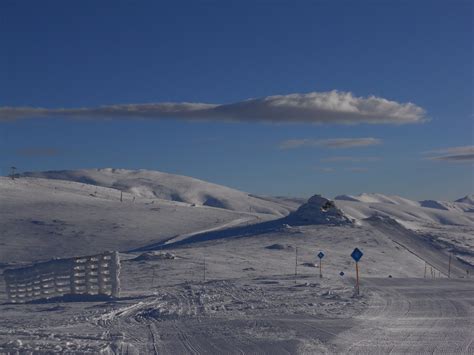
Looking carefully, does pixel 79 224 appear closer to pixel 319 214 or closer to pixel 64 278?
pixel 319 214

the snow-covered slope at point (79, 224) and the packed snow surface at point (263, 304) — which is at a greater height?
the snow-covered slope at point (79, 224)

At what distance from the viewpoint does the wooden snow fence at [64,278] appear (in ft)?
87.6

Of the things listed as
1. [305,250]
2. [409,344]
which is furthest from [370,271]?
[409,344]

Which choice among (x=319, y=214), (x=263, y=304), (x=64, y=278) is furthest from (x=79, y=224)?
(x=263, y=304)

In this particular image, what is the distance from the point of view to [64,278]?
2730 cm

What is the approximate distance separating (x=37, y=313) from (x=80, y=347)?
7.79m

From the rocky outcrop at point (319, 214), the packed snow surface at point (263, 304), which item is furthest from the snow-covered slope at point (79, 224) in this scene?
the rocky outcrop at point (319, 214)

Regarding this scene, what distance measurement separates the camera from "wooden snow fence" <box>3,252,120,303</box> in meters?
26.7

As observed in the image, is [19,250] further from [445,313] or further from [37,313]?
[445,313]

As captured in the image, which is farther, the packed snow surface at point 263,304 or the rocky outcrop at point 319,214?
the rocky outcrop at point 319,214

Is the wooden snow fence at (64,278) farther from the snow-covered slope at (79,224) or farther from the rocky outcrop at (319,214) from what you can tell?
the rocky outcrop at (319,214)

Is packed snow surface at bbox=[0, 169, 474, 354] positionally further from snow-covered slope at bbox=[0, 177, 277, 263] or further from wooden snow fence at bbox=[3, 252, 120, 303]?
wooden snow fence at bbox=[3, 252, 120, 303]

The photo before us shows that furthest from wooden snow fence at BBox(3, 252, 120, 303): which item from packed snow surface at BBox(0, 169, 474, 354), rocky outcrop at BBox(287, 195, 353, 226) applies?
rocky outcrop at BBox(287, 195, 353, 226)

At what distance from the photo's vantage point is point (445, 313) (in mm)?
20547
